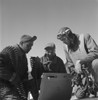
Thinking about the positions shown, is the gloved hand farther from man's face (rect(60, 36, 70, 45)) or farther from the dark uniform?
the dark uniform

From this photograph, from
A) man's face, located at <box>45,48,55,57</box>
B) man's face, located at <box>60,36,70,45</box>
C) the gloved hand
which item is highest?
man's face, located at <box>60,36,70,45</box>

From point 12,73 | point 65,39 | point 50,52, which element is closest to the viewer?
point 12,73

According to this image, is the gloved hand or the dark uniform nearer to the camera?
the dark uniform

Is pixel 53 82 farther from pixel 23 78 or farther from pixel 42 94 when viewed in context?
pixel 23 78

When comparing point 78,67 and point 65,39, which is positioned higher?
point 65,39

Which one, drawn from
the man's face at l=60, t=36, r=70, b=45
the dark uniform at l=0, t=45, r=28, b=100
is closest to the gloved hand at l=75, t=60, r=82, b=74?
the man's face at l=60, t=36, r=70, b=45

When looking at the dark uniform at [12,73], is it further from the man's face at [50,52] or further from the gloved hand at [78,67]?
the gloved hand at [78,67]

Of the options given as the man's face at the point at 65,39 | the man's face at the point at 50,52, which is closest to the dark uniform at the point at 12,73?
the man's face at the point at 50,52

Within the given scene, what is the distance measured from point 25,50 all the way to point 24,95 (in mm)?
273

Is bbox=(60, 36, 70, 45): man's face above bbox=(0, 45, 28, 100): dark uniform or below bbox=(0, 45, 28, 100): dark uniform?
above

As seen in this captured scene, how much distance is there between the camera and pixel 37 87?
153cm

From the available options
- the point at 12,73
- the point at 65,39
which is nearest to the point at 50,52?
the point at 65,39

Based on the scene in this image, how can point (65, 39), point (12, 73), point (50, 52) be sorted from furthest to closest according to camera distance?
point (65, 39) < point (50, 52) < point (12, 73)

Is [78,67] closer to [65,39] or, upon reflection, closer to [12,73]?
[65,39]
